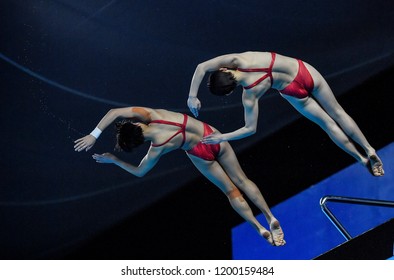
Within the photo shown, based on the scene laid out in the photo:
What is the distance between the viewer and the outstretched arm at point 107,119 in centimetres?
574

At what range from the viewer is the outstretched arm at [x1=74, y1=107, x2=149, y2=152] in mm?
5742

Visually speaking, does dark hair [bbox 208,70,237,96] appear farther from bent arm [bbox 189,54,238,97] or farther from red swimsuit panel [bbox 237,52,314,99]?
red swimsuit panel [bbox 237,52,314,99]

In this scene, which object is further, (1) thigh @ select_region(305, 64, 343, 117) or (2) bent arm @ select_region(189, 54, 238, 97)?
(1) thigh @ select_region(305, 64, 343, 117)

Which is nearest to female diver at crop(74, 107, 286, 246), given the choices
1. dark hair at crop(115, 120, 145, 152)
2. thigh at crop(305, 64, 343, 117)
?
dark hair at crop(115, 120, 145, 152)

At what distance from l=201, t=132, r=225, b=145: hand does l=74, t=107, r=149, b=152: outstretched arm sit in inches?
17.3

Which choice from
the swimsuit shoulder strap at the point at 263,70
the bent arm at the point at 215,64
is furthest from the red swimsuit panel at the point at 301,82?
the bent arm at the point at 215,64

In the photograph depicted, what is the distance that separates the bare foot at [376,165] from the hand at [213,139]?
43.0 inches

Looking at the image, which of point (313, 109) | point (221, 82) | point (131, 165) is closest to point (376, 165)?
point (313, 109)

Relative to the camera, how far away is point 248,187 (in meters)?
6.02

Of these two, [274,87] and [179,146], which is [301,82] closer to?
[274,87]

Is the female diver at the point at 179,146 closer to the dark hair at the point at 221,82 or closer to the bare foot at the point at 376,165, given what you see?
the dark hair at the point at 221,82

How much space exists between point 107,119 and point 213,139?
2.43ft

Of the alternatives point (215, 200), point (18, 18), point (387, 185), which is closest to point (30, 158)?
point (18, 18)
